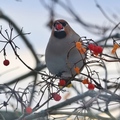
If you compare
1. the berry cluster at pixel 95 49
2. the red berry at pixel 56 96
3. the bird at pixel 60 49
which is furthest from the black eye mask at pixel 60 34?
the berry cluster at pixel 95 49

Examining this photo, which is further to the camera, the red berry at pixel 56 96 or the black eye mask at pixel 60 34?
the black eye mask at pixel 60 34

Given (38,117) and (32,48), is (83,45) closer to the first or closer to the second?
(38,117)

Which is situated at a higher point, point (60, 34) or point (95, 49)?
point (60, 34)

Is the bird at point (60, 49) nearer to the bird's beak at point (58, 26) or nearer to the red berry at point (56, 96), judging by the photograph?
the bird's beak at point (58, 26)

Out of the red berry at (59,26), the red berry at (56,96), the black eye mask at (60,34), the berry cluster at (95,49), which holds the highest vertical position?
the black eye mask at (60,34)

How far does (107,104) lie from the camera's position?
2.05 metres

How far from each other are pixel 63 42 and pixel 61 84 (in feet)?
2.17

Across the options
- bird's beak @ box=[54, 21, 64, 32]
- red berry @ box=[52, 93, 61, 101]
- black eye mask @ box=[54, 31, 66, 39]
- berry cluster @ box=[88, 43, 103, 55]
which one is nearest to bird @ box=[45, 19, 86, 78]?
black eye mask @ box=[54, 31, 66, 39]

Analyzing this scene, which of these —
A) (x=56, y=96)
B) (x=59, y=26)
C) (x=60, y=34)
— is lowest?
(x=56, y=96)

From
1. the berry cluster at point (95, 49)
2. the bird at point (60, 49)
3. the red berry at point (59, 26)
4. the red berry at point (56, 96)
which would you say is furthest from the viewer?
the bird at point (60, 49)

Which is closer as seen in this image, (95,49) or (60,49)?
(95,49)

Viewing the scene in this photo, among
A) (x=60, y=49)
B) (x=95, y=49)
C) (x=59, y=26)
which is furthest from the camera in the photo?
(x=60, y=49)

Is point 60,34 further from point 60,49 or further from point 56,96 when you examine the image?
point 56,96

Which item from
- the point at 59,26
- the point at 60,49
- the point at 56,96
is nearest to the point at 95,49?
the point at 56,96
